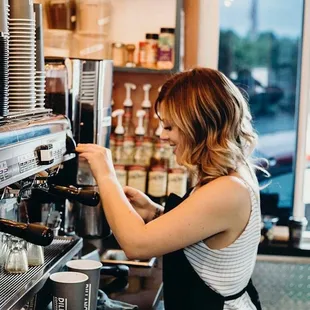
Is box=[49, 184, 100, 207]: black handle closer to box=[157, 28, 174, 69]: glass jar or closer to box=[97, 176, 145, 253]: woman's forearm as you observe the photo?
box=[97, 176, 145, 253]: woman's forearm

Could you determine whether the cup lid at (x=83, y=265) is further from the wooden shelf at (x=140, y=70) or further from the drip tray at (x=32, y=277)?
the wooden shelf at (x=140, y=70)

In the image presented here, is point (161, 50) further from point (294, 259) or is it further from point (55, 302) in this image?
point (55, 302)

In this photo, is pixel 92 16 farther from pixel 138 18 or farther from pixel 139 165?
pixel 139 165

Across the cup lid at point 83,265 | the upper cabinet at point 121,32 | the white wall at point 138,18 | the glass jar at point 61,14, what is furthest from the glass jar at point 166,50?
the cup lid at point 83,265

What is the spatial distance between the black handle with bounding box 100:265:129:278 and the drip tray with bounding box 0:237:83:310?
27 centimetres

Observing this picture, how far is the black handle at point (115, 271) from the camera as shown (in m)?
1.96

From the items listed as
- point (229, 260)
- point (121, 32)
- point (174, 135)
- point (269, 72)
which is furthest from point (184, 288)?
point (269, 72)

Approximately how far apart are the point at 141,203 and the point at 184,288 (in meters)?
0.32

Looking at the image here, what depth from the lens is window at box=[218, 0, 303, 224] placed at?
2967mm

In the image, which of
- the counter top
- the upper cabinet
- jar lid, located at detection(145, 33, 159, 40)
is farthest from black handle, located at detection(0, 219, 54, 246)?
jar lid, located at detection(145, 33, 159, 40)

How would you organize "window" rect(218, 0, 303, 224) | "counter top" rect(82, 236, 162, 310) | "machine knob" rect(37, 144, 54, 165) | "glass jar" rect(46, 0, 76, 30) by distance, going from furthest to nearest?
"window" rect(218, 0, 303, 224)
"glass jar" rect(46, 0, 76, 30)
"counter top" rect(82, 236, 162, 310)
"machine knob" rect(37, 144, 54, 165)

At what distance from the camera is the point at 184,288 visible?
1.56 m

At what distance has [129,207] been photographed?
149 cm

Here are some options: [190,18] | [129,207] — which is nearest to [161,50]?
[190,18]
